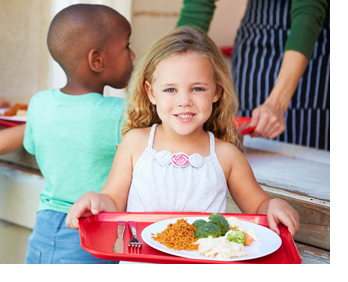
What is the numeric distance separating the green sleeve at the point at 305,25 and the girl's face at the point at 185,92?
0.63m

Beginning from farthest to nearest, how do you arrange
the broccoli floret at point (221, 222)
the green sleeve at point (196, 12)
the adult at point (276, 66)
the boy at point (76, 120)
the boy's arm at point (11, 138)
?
the adult at point (276, 66) → the green sleeve at point (196, 12) → the boy's arm at point (11, 138) → the boy at point (76, 120) → the broccoli floret at point (221, 222)

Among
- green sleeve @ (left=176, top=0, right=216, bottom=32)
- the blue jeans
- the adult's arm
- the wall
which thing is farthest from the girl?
green sleeve @ (left=176, top=0, right=216, bottom=32)

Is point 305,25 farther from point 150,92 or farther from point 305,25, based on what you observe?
point 150,92

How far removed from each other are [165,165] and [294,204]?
1.33ft

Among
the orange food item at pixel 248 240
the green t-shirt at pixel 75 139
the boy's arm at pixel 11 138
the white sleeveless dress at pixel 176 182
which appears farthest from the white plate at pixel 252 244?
the boy's arm at pixel 11 138

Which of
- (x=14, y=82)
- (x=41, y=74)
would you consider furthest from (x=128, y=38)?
(x=14, y=82)

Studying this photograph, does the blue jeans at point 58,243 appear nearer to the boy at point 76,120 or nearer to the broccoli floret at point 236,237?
the boy at point 76,120

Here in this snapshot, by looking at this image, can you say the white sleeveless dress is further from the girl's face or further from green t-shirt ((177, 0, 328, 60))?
green t-shirt ((177, 0, 328, 60))

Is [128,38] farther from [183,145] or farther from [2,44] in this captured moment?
[2,44]

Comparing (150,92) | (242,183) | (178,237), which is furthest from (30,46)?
(178,237)

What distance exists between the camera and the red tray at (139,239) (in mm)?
727

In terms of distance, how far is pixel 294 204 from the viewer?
1.15 meters

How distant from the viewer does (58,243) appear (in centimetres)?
118

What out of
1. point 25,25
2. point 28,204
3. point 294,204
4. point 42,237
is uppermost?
point 25,25
